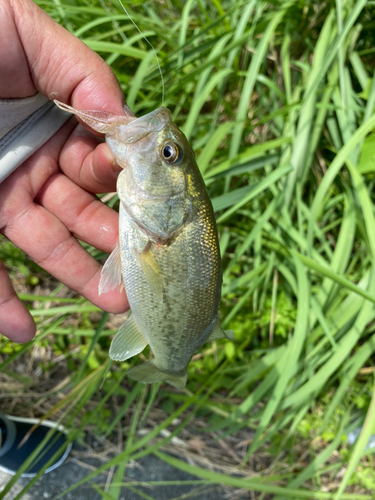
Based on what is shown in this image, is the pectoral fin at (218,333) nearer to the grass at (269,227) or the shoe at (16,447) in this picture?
the grass at (269,227)

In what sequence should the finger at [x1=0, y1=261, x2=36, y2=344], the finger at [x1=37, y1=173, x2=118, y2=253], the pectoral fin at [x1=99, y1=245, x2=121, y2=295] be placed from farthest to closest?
the finger at [x1=37, y1=173, x2=118, y2=253] < the finger at [x1=0, y1=261, x2=36, y2=344] < the pectoral fin at [x1=99, y1=245, x2=121, y2=295]

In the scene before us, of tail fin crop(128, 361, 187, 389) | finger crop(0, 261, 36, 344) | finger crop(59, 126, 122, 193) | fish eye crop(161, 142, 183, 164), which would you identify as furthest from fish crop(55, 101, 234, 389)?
finger crop(0, 261, 36, 344)

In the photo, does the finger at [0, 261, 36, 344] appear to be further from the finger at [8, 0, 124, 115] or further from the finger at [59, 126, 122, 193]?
the finger at [8, 0, 124, 115]

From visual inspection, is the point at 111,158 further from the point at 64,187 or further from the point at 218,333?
the point at 218,333

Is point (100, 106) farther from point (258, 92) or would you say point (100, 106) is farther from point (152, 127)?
point (258, 92)

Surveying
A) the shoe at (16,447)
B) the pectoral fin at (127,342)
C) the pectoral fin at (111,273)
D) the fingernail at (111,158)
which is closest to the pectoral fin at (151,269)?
the pectoral fin at (111,273)

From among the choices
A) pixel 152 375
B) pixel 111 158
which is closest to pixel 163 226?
pixel 111 158
